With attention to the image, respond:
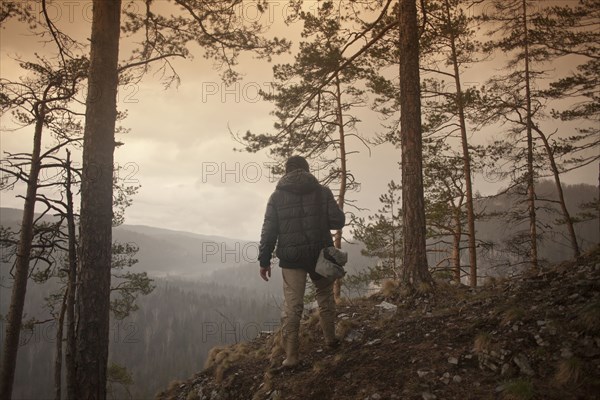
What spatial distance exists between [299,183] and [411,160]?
2.78 m

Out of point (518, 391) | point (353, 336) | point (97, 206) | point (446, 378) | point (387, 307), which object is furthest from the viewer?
point (387, 307)

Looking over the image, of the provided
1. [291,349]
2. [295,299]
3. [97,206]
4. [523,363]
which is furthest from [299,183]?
[523,363]

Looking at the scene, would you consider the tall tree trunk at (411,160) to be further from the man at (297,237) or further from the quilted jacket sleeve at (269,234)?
the quilted jacket sleeve at (269,234)

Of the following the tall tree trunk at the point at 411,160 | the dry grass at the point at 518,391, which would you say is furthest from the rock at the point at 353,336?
the dry grass at the point at 518,391

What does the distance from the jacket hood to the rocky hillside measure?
95.2 inches

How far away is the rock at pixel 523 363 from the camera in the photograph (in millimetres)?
3311

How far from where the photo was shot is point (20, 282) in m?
9.39

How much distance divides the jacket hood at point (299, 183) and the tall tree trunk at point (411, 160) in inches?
94.2

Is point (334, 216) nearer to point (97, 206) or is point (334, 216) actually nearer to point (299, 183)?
point (299, 183)

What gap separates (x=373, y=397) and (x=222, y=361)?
14.5ft

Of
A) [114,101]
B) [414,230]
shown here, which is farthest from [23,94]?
[414,230]

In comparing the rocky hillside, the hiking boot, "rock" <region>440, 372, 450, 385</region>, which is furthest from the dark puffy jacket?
"rock" <region>440, 372, 450, 385</region>

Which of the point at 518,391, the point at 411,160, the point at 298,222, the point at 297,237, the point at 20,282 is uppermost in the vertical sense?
the point at 411,160

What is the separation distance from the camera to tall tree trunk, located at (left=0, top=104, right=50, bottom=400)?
A: 8922 mm
